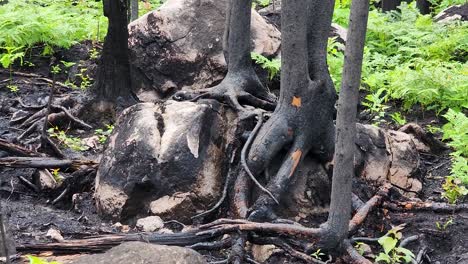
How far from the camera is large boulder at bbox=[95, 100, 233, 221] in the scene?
6125mm

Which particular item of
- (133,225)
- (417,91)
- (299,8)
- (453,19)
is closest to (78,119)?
(133,225)

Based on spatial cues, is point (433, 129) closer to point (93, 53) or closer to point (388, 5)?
→ point (93, 53)

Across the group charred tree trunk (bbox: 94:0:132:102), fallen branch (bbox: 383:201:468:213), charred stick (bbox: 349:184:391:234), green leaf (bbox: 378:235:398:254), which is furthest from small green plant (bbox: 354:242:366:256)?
charred tree trunk (bbox: 94:0:132:102)

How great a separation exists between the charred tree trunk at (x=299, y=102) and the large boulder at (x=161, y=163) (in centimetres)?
56

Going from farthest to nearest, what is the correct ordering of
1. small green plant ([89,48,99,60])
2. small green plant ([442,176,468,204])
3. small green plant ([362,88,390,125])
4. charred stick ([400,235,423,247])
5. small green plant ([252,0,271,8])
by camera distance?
small green plant ([252,0,271,8]) → small green plant ([89,48,99,60]) → small green plant ([362,88,390,125]) → small green plant ([442,176,468,204]) → charred stick ([400,235,423,247])

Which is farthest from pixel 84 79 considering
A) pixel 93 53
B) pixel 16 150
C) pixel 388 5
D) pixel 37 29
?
pixel 388 5

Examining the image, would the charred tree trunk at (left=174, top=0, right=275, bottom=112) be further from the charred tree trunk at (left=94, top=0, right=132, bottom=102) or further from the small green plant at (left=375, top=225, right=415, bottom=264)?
the small green plant at (left=375, top=225, right=415, bottom=264)

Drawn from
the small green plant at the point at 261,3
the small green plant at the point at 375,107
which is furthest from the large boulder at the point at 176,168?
the small green plant at the point at 261,3

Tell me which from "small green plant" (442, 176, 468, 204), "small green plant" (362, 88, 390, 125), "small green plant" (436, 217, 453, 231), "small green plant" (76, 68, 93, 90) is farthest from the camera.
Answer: "small green plant" (76, 68, 93, 90)

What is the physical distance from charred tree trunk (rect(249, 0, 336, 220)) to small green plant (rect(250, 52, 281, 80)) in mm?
A: 3161

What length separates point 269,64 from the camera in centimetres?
949

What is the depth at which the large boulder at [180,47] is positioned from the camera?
9977mm


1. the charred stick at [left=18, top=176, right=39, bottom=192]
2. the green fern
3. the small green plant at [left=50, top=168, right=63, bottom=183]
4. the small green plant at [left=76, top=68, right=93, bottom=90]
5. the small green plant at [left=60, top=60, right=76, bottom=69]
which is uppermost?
the green fern

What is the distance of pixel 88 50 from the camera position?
12523 millimetres
